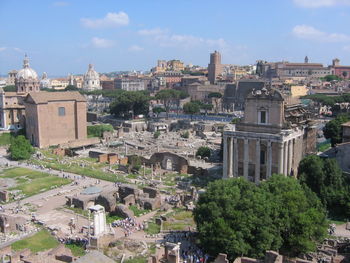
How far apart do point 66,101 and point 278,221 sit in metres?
50.4

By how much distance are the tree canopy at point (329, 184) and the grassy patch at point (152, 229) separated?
41.7ft

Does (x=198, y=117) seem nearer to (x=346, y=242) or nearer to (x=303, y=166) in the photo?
(x=303, y=166)

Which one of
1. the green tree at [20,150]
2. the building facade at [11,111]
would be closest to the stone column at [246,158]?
the green tree at [20,150]

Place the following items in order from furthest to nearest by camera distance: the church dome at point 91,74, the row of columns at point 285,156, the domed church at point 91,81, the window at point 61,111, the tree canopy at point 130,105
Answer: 1. the church dome at point 91,74
2. the domed church at point 91,81
3. the tree canopy at point 130,105
4. the window at point 61,111
5. the row of columns at point 285,156

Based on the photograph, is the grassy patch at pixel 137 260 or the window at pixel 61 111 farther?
the window at pixel 61 111

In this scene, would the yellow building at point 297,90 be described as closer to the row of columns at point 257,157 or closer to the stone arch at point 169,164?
the stone arch at point 169,164

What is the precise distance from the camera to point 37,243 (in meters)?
28.4

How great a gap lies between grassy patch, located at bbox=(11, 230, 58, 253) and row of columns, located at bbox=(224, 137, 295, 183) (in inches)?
747

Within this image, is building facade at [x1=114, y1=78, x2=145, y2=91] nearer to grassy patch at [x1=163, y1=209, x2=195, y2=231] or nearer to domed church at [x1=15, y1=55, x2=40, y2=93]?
domed church at [x1=15, y1=55, x2=40, y2=93]

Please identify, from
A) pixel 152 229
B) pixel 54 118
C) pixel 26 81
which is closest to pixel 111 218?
pixel 152 229

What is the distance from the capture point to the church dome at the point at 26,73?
85688 mm

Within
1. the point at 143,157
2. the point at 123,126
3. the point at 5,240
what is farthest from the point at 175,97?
the point at 5,240

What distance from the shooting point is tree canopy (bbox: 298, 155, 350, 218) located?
32.7 metres

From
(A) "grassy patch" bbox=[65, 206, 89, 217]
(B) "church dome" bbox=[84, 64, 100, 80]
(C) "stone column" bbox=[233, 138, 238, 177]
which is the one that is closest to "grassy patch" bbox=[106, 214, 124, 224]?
(A) "grassy patch" bbox=[65, 206, 89, 217]
